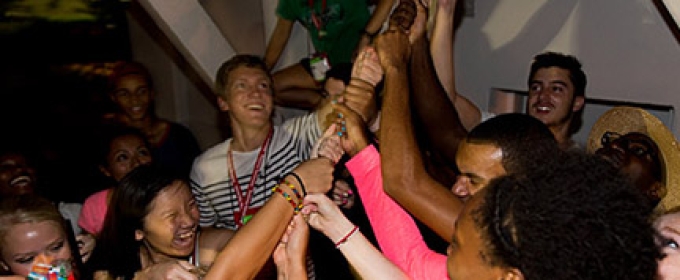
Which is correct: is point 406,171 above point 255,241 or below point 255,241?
above

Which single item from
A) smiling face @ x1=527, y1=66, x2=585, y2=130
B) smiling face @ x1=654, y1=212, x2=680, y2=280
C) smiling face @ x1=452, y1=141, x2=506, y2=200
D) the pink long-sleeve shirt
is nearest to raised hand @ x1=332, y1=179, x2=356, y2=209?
the pink long-sleeve shirt

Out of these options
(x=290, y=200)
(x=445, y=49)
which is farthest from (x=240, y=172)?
(x=445, y=49)

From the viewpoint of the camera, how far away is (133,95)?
333cm

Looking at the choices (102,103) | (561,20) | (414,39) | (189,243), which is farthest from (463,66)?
(102,103)

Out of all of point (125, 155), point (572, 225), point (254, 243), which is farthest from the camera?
point (125, 155)

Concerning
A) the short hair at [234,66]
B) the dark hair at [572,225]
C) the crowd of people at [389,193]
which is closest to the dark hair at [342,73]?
the crowd of people at [389,193]

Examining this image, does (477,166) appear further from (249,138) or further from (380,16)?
(380,16)

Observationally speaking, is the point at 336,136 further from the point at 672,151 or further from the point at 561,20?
the point at 561,20

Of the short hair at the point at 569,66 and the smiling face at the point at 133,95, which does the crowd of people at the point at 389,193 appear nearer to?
the short hair at the point at 569,66

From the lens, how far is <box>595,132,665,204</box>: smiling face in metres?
1.72

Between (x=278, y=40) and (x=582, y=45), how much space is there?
69.6 inches

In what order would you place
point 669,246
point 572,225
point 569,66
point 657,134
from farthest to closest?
point 569,66
point 657,134
point 669,246
point 572,225

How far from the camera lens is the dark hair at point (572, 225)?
970mm

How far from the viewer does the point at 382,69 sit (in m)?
1.90
